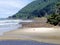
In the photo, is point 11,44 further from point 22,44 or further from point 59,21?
point 59,21

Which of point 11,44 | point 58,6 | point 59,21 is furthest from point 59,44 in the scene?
point 58,6

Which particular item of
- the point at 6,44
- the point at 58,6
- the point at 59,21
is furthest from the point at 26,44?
the point at 58,6

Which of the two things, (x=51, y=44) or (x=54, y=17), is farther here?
(x=54, y=17)

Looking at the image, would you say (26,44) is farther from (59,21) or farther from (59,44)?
(59,21)

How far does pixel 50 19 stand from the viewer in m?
53.0

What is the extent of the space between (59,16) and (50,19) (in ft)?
9.52

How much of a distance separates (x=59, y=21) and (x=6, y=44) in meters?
28.9

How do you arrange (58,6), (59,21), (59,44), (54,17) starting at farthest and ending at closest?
(58,6) < (54,17) < (59,21) < (59,44)

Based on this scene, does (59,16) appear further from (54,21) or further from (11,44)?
(11,44)

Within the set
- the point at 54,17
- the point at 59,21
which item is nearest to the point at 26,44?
the point at 59,21

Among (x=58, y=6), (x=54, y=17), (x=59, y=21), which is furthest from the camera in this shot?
(x=58, y=6)

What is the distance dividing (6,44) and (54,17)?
107 ft

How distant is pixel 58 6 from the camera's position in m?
61.3

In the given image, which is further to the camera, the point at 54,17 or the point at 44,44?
the point at 54,17
